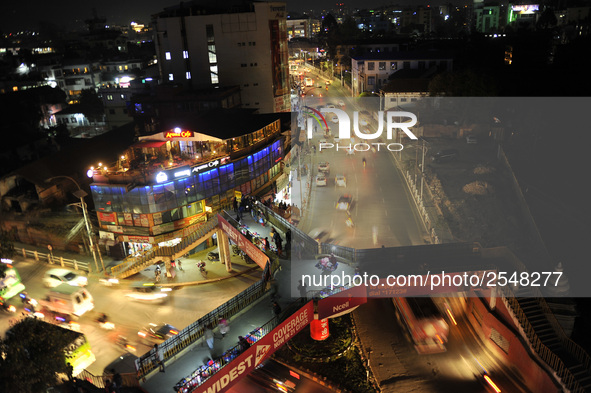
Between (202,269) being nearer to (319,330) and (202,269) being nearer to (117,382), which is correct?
(319,330)

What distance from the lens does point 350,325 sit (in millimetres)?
22219

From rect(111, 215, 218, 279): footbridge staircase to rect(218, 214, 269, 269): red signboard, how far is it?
2417 mm

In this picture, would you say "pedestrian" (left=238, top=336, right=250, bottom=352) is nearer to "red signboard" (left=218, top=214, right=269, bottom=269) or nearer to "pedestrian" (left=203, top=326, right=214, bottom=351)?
"pedestrian" (left=203, top=326, right=214, bottom=351)

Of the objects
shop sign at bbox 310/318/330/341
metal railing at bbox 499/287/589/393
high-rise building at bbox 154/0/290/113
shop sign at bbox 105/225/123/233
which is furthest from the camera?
high-rise building at bbox 154/0/290/113

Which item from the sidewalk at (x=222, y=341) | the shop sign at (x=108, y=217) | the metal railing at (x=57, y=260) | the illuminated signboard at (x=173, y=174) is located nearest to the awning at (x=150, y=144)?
the illuminated signboard at (x=173, y=174)

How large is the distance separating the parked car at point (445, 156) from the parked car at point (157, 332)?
3021 centimetres

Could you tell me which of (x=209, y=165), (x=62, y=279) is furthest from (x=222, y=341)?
(x=209, y=165)

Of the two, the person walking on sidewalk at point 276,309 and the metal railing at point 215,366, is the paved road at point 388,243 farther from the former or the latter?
the metal railing at point 215,366

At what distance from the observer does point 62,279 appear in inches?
984

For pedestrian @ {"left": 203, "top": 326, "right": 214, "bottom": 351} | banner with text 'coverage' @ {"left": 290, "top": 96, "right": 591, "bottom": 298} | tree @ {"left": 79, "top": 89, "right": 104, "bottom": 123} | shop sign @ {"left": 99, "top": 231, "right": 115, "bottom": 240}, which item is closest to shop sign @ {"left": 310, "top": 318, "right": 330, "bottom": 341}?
banner with text 'coverage' @ {"left": 290, "top": 96, "right": 591, "bottom": 298}

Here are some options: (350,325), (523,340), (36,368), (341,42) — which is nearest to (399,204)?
(350,325)

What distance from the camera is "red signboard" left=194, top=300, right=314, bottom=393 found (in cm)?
1416

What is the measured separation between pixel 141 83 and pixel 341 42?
5407 cm

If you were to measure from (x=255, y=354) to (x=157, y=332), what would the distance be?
8609 millimetres
